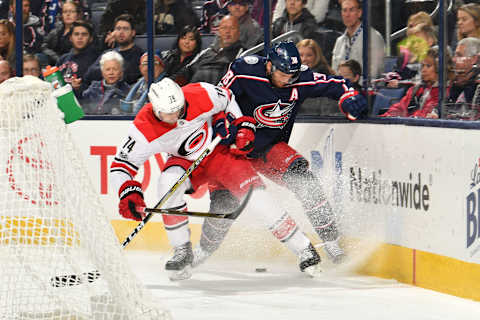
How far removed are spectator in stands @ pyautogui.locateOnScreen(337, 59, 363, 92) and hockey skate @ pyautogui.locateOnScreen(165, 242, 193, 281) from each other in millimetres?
1299

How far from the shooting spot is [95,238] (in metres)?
3.65

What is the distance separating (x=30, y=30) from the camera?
6504 mm

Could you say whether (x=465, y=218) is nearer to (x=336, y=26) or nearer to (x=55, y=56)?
(x=336, y=26)

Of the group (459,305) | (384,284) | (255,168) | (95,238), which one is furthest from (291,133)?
(95,238)

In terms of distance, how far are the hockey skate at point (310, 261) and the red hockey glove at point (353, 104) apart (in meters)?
0.73

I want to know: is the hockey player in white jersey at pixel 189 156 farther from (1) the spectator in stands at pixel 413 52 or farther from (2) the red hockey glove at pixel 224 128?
(1) the spectator in stands at pixel 413 52

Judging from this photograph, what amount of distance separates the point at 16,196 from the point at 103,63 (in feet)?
8.19

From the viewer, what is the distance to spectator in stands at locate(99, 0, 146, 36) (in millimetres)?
6262

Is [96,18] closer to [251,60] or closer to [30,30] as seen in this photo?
[30,30]

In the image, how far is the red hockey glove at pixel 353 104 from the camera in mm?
5188

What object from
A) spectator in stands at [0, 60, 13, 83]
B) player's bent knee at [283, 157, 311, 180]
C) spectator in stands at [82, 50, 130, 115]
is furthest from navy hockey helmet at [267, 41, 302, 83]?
spectator in stands at [0, 60, 13, 83]

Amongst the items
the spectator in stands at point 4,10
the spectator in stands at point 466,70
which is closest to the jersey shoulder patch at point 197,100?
the spectator in stands at point 466,70

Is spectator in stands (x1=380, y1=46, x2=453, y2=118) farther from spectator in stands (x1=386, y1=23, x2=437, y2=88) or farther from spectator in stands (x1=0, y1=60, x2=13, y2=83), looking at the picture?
spectator in stands (x1=0, y1=60, x2=13, y2=83)

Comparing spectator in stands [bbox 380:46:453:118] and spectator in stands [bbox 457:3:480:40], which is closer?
spectator in stands [bbox 457:3:480:40]
